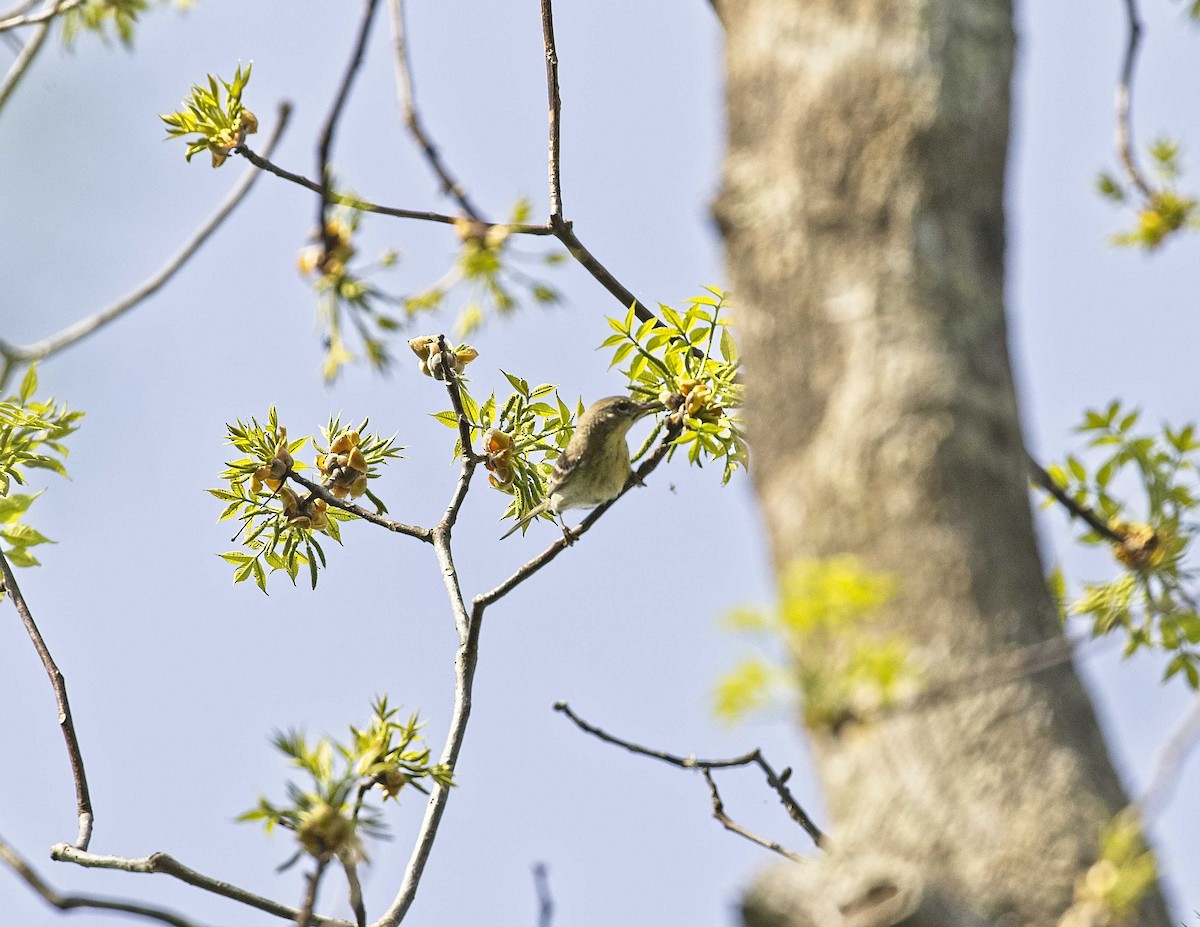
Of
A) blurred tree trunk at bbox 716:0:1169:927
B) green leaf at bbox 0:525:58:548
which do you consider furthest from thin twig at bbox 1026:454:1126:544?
green leaf at bbox 0:525:58:548

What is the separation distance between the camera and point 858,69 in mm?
2035

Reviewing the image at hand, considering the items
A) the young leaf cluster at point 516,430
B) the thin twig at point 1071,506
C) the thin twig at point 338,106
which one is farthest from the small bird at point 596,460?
the thin twig at point 338,106

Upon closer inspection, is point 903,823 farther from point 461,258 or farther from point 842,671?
point 461,258

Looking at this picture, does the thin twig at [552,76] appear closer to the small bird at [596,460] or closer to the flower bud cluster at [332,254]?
the flower bud cluster at [332,254]

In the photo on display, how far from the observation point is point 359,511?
509 centimetres

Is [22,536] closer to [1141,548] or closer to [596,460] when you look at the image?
[1141,548]

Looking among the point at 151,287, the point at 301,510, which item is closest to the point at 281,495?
the point at 301,510

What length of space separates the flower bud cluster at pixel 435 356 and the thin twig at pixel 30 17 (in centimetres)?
175

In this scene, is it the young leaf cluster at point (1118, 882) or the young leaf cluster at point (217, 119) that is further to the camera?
the young leaf cluster at point (217, 119)

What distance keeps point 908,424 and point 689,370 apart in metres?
2.76

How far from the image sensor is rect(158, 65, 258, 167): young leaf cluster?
4574 mm

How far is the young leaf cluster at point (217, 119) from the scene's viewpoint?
4.57 m

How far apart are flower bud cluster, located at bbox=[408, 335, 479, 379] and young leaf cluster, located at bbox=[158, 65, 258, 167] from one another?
1039 millimetres

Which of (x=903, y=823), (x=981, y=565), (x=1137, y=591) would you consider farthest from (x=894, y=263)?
(x=1137, y=591)
